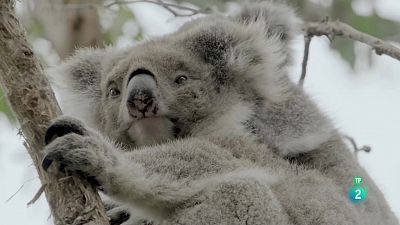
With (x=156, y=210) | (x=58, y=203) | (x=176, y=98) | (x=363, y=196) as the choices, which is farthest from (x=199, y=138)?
(x=58, y=203)

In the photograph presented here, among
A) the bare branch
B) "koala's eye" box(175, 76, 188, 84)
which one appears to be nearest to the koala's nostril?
"koala's eye" box(175, 76, 188, 84)

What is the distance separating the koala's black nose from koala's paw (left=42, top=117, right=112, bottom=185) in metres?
0.50

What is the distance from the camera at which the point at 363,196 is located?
340cm

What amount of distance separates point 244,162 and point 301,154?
2.20 ft

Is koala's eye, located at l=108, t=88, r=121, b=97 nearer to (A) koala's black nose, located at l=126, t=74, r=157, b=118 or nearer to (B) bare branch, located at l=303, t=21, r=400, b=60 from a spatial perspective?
(A) koala's black nose, located at l=126, t=74, r=157, b=118

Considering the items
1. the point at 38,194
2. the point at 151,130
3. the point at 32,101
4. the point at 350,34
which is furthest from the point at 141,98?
the point at 350,34

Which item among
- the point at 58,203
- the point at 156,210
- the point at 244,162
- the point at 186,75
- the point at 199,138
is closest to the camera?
the point at 58,203

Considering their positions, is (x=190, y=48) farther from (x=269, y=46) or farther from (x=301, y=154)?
(x=301, y=154)

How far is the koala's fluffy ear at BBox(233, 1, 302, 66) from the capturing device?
389 centimetres

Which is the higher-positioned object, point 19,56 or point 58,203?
point 19,56

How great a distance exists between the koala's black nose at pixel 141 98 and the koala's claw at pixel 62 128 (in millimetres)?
527

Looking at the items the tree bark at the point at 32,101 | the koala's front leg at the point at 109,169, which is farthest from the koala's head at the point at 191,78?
the tree bark at the point at 32,101

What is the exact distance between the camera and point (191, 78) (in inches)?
143

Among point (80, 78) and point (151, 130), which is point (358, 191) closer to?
point (151, 130)
